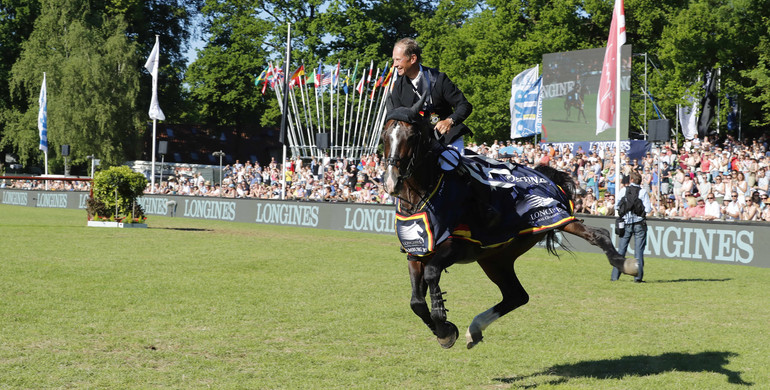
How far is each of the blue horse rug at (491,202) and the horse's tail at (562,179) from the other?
0.14 m

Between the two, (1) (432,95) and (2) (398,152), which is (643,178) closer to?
(1) (432,95)

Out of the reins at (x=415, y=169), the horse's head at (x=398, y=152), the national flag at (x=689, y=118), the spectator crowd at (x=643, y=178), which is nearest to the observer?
the horse's head at (x=398, y=152)

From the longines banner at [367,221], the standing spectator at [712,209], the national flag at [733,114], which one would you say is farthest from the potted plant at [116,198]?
the national flag at [733,114]

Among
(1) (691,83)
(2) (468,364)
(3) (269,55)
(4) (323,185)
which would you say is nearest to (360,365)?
(2) (468,364)

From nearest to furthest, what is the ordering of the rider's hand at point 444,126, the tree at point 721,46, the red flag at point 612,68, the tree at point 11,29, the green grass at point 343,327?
the green grass at point 343,327 < the rider's hand at point 444,126 < the red flag at point 612,68 < the tree at point 721,46 < the tree at point 11,29

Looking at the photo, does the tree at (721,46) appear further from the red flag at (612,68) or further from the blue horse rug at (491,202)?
the blue horse rug at (491,202)

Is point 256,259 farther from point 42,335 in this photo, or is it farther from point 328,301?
point 42,335

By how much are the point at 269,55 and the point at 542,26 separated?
2463 cm

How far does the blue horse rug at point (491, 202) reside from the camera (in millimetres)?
6383

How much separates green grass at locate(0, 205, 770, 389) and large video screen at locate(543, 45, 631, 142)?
48.4 ft

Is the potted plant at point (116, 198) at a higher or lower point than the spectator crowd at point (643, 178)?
lower

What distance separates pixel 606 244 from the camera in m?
6.85

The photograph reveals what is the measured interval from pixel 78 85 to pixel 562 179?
177 feet

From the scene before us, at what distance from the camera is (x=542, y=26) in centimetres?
4525
